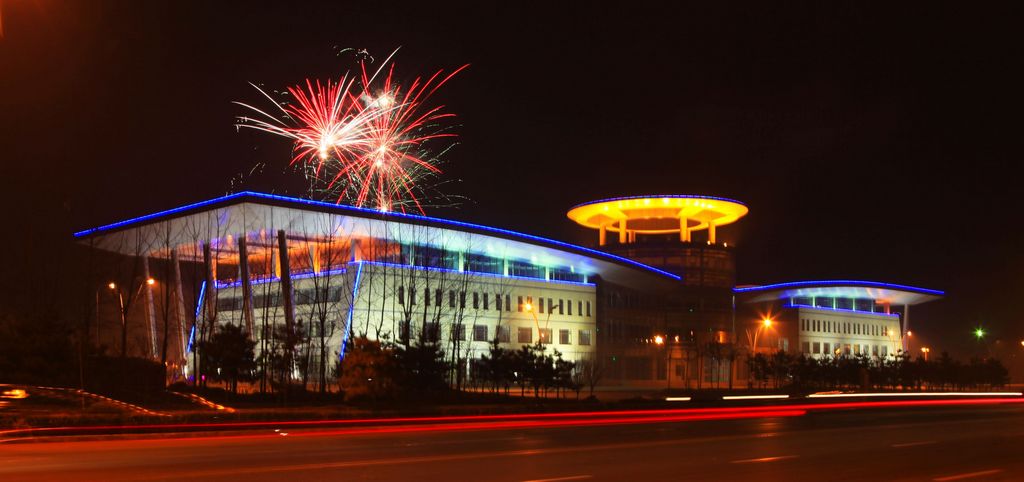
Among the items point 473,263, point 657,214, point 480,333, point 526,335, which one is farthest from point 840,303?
point 473,263

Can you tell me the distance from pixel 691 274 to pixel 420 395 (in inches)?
2085

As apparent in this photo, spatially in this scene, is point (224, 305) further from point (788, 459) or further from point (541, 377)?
point (788, 459)

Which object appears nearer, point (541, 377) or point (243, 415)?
point (243, 415)

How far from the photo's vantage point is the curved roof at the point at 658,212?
83.8m

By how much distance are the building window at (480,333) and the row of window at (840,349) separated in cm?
4259

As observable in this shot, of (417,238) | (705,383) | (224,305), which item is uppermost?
(417,238)

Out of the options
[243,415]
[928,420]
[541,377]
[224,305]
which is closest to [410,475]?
[243,415]

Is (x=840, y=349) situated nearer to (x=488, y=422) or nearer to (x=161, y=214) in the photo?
(x=161, y=214)

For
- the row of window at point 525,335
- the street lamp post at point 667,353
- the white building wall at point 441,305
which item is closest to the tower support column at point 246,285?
the white building wall at point 441,305

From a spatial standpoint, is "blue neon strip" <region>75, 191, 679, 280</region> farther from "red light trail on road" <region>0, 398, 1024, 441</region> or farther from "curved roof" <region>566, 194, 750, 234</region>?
"red light trail on road" <region>0, 398, 1024, 441</region>

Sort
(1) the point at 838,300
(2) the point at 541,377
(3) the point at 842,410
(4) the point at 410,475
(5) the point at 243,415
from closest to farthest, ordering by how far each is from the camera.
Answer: (4) the point at 410,475 → (5) the point at 243,415 → (3) the point at 842,410 → (2) the point at 541,377 → (1) the point at 838,300

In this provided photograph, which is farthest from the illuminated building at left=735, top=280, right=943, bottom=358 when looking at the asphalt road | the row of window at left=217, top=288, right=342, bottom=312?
the asphalt road

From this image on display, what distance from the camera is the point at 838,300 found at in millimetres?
103250

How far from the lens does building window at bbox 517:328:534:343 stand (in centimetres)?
7150
